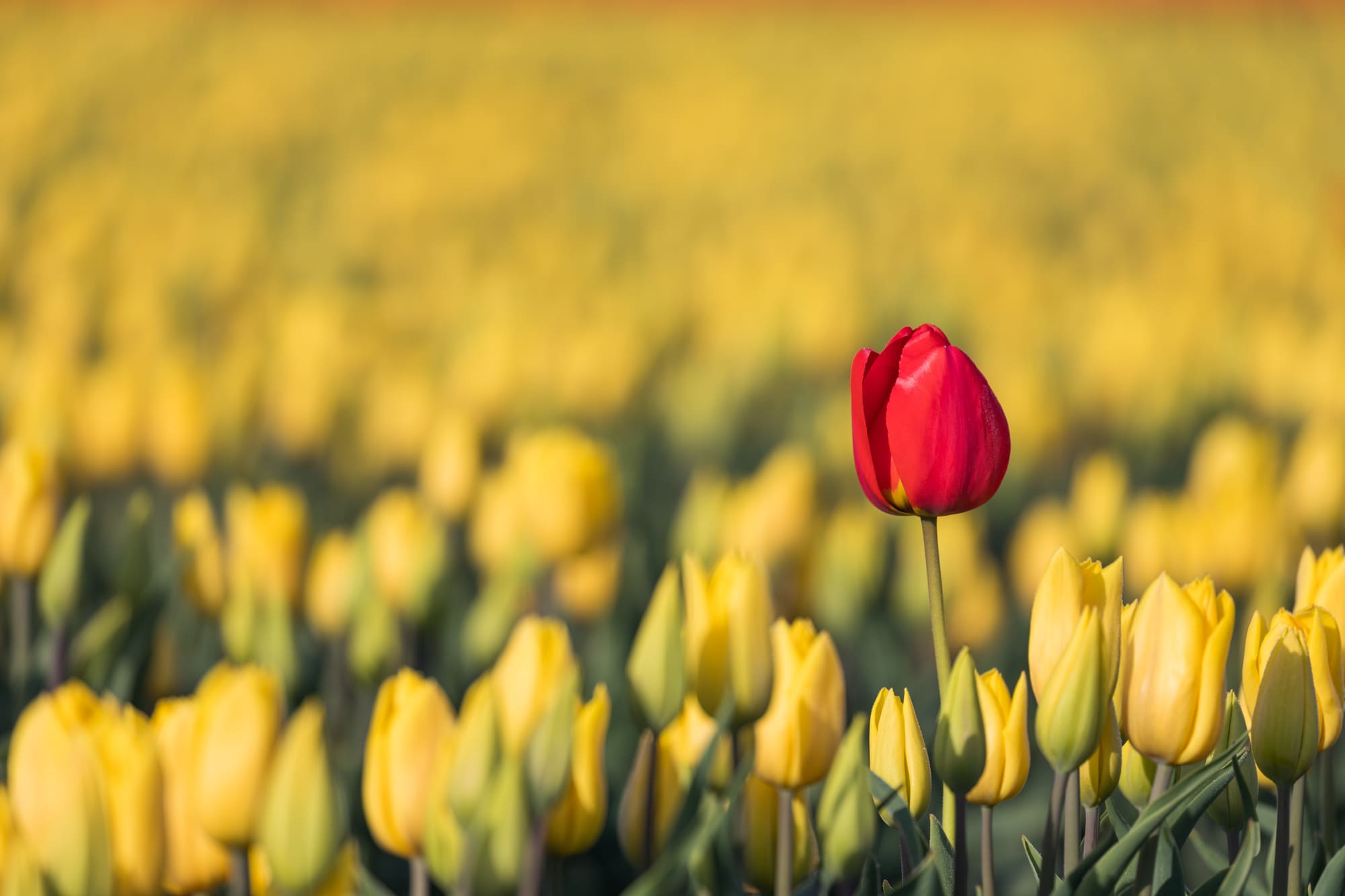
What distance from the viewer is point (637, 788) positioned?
83 centimetres

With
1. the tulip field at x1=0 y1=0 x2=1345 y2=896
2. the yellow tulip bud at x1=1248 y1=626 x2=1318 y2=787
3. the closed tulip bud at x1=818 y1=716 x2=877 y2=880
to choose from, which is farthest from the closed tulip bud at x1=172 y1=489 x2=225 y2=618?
the yellow tulip bud at x1=1248 y1=626 x2=1318 y2=787

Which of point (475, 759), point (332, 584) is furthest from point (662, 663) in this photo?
point (332, 584)

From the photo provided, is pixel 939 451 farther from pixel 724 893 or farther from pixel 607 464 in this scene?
pixel 607 464

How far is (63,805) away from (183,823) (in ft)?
0.34

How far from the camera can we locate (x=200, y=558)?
1325 millimetres

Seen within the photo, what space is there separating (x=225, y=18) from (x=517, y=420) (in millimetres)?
9214

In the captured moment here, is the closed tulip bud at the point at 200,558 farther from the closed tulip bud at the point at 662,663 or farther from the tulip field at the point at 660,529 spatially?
the closed tulip bud at the point at 662,663

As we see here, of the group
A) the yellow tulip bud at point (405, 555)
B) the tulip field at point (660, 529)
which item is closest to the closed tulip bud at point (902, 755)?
the tulip field at point (660, 529)

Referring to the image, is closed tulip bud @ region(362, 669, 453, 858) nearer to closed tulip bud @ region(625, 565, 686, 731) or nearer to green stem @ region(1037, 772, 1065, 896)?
closed tulip bud @ region(625, 565, 686, 731)

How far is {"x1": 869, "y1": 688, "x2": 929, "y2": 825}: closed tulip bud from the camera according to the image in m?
0.73

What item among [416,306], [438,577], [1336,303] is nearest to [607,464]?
[438,577]

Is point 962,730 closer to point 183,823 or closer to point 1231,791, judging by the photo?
point 1231,791

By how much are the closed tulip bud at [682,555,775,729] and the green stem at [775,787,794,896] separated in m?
0.06

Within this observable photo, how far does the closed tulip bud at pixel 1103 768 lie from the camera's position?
A: 70 centimetres
